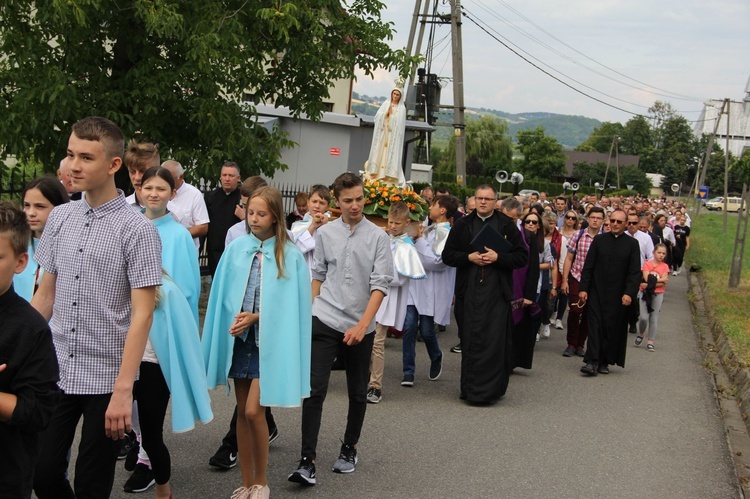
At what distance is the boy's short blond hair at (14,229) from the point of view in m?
3.27

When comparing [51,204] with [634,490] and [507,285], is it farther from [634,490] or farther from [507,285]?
[507,285]

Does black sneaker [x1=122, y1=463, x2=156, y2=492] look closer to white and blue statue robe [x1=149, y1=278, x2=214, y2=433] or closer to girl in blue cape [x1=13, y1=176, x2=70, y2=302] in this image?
white and blue statue robe [x1=149, y1=278, x2=214, y2=433]

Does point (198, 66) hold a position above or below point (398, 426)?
above

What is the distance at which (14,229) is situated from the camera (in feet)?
10.8

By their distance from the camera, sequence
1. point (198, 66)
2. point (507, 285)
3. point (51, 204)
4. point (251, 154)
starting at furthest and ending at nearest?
point (251, 154)
point (198, 66)
point (507, 285)
point (51, 204)

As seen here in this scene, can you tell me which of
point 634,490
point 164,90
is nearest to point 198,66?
point 164,90

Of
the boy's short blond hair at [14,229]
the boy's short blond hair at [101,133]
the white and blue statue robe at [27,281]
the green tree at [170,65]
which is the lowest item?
the white and blue statue robe at [27,281]

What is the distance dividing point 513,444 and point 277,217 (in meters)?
3.36

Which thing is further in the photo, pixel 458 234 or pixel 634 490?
pixel 458 234

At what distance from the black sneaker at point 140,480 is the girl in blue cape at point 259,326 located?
614 mm

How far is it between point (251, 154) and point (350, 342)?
23.8ft

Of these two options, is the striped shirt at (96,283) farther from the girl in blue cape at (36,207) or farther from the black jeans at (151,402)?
the girl in blue cape at (36,207)

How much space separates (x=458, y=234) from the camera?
375 inches

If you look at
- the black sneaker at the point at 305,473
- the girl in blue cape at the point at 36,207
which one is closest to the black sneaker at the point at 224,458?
the black sneaker at the point at 305,473
